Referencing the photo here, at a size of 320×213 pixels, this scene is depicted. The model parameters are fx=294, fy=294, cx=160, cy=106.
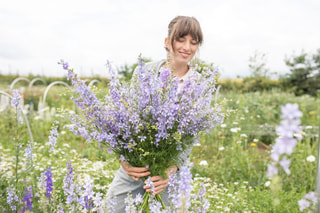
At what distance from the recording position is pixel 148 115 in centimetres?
162

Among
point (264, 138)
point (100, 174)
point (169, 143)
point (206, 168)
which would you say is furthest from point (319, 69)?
point (169, 143)

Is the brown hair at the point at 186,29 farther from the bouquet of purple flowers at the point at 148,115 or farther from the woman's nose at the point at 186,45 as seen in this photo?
the bouquet of purple flowers at the point at 148,115

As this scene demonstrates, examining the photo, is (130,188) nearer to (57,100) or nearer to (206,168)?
(206,168)

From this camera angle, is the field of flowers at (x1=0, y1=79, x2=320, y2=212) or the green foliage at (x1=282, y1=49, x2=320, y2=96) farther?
the green foliage at (x1=282, y1=49, x2=320, y2=96)

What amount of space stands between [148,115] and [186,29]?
112 cm

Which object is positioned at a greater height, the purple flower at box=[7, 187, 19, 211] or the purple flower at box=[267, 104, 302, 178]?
the purple flower at box=[267, 104, 302, 178]

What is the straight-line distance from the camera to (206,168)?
14.1 ft

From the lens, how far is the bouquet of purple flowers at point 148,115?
61.5 inches

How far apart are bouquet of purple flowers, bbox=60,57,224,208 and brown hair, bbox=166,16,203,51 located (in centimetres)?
80

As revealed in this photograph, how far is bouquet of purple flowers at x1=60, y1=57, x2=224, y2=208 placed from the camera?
61.5 inches

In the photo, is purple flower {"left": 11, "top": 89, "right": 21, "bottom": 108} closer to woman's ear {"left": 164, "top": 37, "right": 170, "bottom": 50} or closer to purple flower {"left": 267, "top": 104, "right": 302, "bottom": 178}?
woman's ear {"left": 164, "top": 37, "right": 170, "bottom": 50}

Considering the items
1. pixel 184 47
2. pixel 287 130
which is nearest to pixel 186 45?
pixel 184 47

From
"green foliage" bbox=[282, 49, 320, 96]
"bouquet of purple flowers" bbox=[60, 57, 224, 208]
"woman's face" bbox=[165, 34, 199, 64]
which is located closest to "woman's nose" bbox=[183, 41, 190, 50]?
"woman's face" bbox=[165, 34, 199, 64]

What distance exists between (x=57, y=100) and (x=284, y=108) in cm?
970
